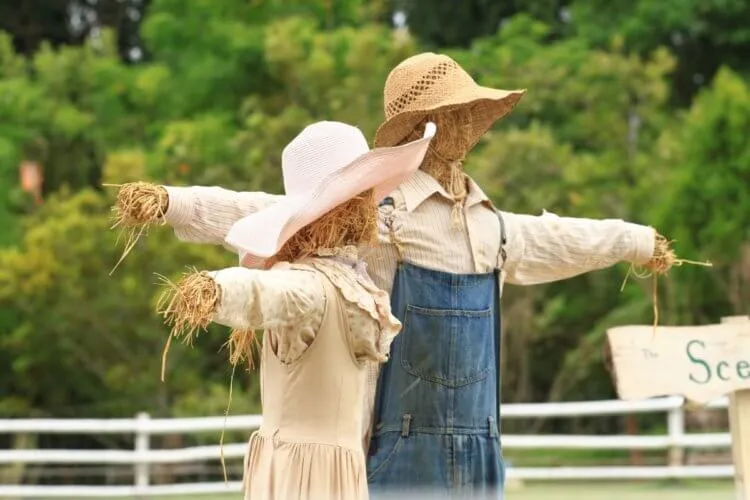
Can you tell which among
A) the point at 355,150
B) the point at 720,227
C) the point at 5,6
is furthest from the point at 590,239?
the point at 5,6

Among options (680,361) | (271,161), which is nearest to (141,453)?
(271,161)

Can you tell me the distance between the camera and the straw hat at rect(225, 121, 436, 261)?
2.94 meters

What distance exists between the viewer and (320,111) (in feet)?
37.8

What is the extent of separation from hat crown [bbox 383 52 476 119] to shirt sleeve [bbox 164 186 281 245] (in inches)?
17.1

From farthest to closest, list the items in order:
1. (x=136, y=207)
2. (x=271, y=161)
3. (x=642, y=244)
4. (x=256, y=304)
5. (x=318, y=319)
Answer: (x=271, y=161) < (x=642, y=244) < (x=136, y=207) < (x=318, y=319) < (x=256, y=304)

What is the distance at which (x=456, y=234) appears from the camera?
360cm

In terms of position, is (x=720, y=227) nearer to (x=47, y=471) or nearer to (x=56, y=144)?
(x=47, y=471)

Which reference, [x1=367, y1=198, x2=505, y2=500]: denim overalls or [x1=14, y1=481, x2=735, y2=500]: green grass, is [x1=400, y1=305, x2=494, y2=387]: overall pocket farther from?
[x1=14, y1=481, x2=735, y2=500]: green grass

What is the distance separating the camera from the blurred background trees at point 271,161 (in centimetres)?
1014

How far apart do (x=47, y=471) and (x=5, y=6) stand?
8.33m

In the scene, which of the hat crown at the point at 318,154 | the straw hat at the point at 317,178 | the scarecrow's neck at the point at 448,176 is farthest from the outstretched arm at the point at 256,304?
the scarecrow's neck at the point at 448,176

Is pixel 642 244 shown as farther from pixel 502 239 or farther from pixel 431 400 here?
Answer: pixel 431 400

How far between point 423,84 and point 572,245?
0.56m

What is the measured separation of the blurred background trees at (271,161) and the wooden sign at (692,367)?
5.79 m
